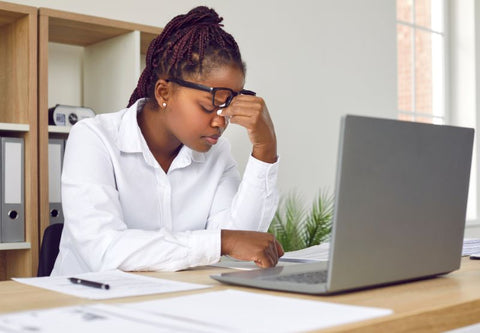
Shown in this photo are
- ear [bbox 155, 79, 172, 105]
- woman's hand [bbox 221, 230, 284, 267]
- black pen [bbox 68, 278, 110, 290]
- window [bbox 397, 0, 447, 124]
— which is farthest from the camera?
window [bbox 397, 0, 447, 124]

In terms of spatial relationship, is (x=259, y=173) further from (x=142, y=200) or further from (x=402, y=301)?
(x=402, y=301)

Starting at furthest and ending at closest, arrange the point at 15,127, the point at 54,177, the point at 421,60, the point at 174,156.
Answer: the point at 421,60
the point at 54,177
the point at 15,127
the point at 174,156

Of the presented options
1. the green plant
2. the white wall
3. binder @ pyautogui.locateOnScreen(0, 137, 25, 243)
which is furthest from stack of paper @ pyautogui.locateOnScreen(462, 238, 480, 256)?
the white wall

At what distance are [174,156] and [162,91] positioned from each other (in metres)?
0.21

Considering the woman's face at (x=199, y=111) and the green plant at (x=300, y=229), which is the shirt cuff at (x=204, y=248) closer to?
the woman's face at (x=199, y=111)


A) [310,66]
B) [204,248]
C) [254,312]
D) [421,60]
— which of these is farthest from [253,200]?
[421,60]

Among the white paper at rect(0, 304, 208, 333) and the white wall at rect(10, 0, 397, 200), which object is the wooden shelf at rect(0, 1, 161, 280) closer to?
the white wall at rect(10, 0, 397, 200)

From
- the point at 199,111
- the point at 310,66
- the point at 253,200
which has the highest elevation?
the point at 310,66

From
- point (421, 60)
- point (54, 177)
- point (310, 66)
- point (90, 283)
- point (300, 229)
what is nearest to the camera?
Result: point (90, 283)

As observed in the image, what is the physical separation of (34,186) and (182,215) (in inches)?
24.5

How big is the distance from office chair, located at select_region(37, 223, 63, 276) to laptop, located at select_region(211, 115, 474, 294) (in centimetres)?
83

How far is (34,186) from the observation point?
2.17 metres

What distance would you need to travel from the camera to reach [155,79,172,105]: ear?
1.73m

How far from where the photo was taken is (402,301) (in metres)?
0.92
